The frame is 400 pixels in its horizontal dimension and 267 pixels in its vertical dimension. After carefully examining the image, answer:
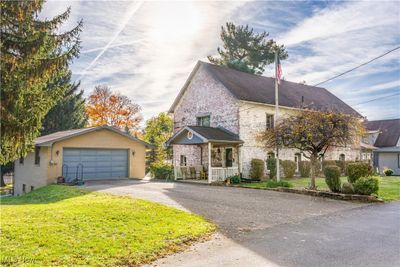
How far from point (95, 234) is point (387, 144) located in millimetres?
35083

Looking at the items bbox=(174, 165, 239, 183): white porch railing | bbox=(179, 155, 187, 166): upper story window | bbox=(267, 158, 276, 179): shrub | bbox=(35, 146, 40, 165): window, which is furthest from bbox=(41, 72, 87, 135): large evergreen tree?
bbox=(267, 158, 276, 179): shrub

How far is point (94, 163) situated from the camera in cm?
2058

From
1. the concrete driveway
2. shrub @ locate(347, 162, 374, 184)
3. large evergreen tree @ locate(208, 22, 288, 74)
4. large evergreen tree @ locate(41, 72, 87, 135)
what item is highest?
large evergreen tree @ locate(208, 22, 288, 74)

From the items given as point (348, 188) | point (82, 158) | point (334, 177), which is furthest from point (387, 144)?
point (82, 158)

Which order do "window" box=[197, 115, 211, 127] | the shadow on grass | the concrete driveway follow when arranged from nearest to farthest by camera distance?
1. the concrete driveway
2. the shadow on grass
3. "window" box=[197, 115, 211, 127]

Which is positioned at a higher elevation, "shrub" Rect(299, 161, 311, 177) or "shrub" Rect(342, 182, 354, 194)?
"shrub" Rect(299, 161, 311, 177)

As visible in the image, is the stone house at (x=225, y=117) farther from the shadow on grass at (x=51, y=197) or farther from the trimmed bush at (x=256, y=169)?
the shadow on grass at (x=51, y=197)

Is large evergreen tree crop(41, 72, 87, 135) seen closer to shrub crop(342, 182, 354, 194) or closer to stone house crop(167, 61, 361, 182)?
stone house crop(167, 61, 361, 182)

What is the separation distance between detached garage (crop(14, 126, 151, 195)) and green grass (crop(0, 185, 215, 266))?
10616 mm

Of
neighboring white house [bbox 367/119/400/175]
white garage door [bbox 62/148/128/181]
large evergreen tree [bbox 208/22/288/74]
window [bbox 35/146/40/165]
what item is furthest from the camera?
large evergreen tree [bbox 208/22/288/74]

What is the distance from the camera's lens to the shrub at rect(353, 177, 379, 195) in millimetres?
12750

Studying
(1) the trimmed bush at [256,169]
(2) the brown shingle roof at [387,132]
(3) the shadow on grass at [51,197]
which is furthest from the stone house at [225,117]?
(2) the brown shingle roof at [387,132]

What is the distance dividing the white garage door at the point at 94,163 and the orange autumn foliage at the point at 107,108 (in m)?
18.1

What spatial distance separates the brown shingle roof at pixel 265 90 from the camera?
23047mm
